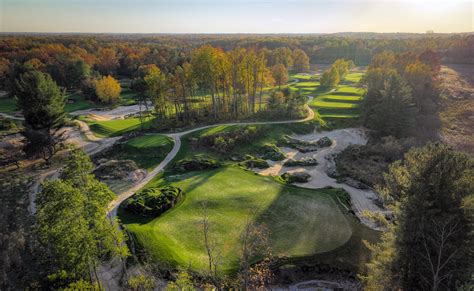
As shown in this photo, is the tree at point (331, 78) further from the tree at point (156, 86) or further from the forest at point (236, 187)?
the tree at point (156, 86)

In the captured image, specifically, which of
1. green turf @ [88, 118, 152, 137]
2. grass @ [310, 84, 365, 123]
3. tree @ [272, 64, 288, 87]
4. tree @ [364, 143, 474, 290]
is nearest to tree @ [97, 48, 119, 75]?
green turf @ [88, 118, 152, 137]

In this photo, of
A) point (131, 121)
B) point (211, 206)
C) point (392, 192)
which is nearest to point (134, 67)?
point (131, 121)

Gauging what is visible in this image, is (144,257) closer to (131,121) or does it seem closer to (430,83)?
(131,121)

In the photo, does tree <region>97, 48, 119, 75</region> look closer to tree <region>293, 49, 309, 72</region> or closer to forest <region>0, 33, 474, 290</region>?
forest <region>0, 33, 474, 290</region>

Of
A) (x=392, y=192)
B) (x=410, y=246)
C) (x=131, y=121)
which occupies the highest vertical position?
(x=392, y=192)

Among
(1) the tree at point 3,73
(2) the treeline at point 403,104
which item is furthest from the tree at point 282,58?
(1) the tree at point 3,73

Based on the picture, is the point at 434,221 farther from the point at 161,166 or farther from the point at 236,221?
the point at 161,166
